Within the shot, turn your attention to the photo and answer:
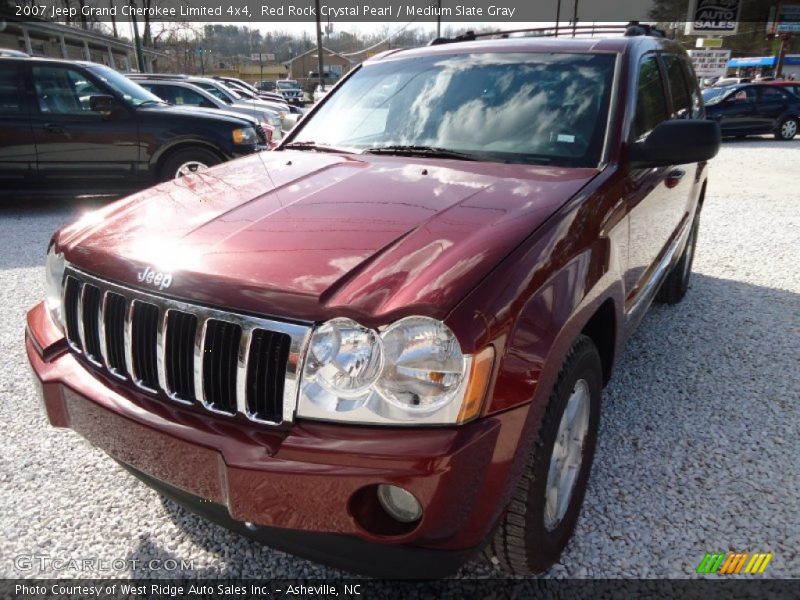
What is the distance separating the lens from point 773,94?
689 inches

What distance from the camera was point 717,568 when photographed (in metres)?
2.06

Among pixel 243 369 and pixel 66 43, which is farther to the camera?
pixel 66 43

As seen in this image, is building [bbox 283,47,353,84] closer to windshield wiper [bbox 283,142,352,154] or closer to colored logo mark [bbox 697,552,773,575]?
windshield wiper [bbox 283,142,352,154]

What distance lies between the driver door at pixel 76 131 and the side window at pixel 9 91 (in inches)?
7.5

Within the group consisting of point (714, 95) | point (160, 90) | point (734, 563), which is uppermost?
point (160, 90)

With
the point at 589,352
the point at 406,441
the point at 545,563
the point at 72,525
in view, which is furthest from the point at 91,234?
the point at 545,563

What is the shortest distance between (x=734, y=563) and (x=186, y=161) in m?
7.36

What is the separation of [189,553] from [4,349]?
2.42 meters

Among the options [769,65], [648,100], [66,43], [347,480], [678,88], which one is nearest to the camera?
[347,480]

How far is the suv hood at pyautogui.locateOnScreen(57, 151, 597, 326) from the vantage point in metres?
1.55

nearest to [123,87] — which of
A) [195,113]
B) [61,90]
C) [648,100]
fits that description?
[61,90]

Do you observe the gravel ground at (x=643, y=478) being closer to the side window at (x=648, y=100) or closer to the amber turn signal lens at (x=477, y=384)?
the amber turn signal lens at (x=477, y=384)

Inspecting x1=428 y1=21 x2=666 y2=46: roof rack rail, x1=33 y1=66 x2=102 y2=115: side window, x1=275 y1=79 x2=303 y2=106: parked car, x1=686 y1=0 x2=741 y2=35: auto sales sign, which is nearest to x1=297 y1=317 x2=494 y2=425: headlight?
x1=428 y1=21 x2=666 y2=46: roof rack rail

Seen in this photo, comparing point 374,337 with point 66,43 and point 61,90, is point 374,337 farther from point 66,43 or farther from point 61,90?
point 66,43
